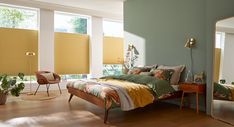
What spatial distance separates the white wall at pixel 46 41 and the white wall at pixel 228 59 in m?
5.24

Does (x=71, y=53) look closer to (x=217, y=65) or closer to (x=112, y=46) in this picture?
(x=112, y=46)

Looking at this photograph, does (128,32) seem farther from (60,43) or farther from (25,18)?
(25,18)

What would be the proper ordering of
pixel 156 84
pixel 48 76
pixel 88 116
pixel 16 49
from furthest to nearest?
pixel 16 49
pixel 48 76
pixel 156 84
pixel 88 116

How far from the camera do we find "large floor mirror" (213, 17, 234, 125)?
3.62 m

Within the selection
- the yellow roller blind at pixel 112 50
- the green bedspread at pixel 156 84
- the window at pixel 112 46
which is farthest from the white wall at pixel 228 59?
the window at pixel 112 46

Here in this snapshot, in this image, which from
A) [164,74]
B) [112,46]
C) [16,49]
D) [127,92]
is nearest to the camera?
[127,92]

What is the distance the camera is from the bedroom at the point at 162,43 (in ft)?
12.1

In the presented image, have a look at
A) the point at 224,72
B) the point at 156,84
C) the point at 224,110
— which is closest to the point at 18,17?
the point at 156,84

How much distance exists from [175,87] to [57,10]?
15.4ft

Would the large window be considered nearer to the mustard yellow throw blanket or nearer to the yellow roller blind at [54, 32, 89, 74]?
the yellow roller blind at [54, 32, 89, 74]

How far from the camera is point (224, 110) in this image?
375 cm

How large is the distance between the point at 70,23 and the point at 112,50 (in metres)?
1.92

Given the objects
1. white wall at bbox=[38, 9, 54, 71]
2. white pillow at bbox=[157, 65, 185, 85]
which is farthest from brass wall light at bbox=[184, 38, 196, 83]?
white wall at bbox=[38, 9, 54, 71]

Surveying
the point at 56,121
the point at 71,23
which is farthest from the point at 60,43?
the point at 56,121
